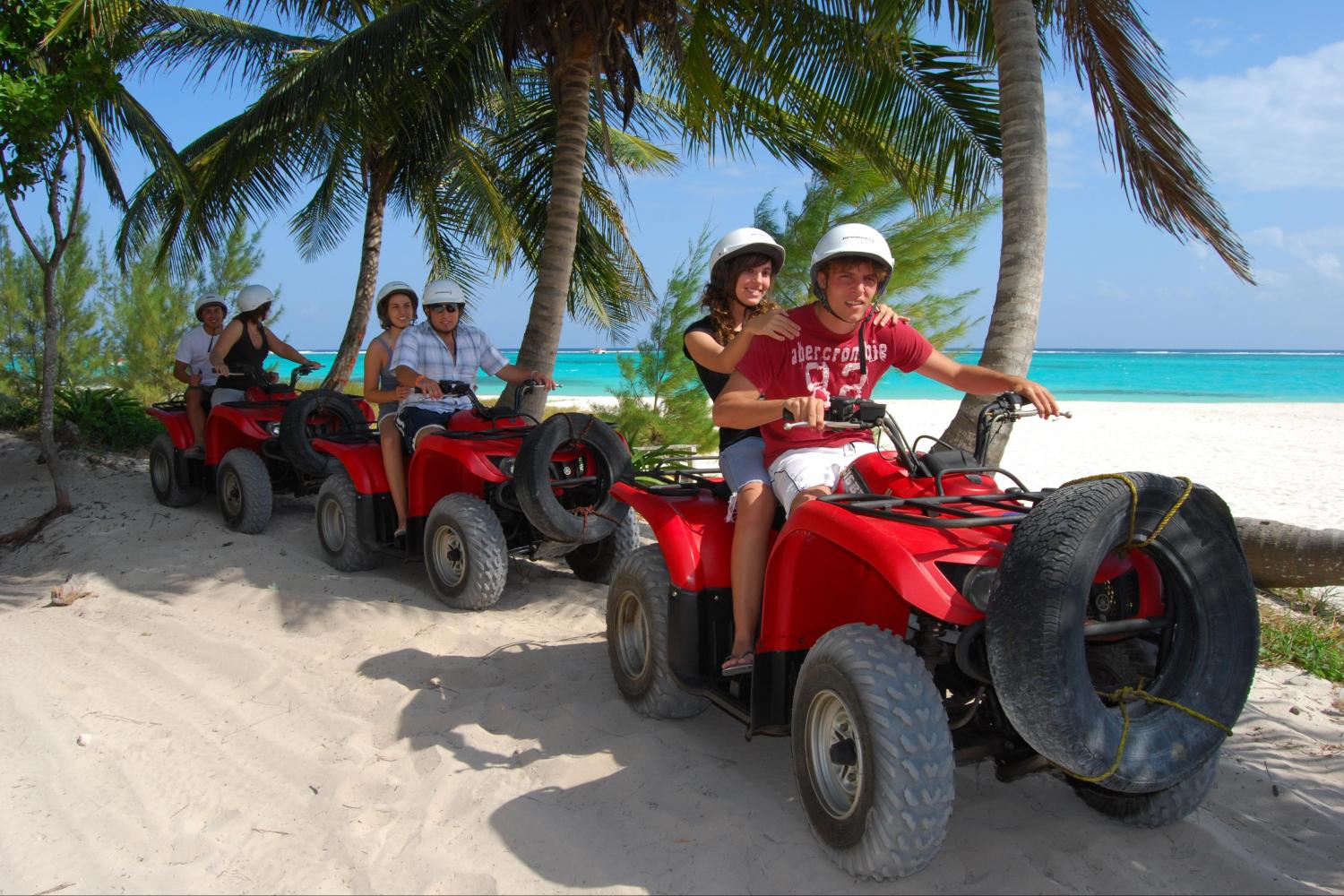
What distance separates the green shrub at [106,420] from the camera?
1088cm

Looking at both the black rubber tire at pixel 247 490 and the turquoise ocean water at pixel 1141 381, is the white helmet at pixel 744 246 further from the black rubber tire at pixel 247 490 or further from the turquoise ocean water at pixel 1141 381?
the turquoise ocean water at pixel 1141 381

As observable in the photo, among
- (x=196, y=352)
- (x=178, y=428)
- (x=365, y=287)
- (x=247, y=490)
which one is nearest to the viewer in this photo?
(x=247, y=490)

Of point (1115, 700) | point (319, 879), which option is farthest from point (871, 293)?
point (319, 879)

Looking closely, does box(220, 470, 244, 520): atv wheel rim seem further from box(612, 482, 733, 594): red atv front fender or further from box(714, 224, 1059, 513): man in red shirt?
box(714, 224, 1059, 513): man in red shirt

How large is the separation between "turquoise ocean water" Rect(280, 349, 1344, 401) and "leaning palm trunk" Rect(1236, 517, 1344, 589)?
14676mm

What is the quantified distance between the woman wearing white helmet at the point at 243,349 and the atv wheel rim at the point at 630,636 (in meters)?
5.14

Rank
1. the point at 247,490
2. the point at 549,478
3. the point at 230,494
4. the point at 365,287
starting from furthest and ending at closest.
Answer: the point at 365,287
the point at 230,494
the point at 247,490
the point at 549,478

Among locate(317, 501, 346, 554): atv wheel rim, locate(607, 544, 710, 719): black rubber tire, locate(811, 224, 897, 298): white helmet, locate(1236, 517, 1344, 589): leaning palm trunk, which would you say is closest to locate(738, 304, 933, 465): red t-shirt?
locate(811, 224, 897, 298): white helmet

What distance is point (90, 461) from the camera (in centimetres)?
1008

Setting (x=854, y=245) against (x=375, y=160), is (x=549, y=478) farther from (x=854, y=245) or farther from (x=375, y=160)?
(x=375, y=160)

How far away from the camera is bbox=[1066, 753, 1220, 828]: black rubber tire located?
3008 millimetres

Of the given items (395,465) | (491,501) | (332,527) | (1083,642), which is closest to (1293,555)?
(1083,642)

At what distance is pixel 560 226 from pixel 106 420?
20.4 feet

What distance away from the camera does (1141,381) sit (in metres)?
54.3
